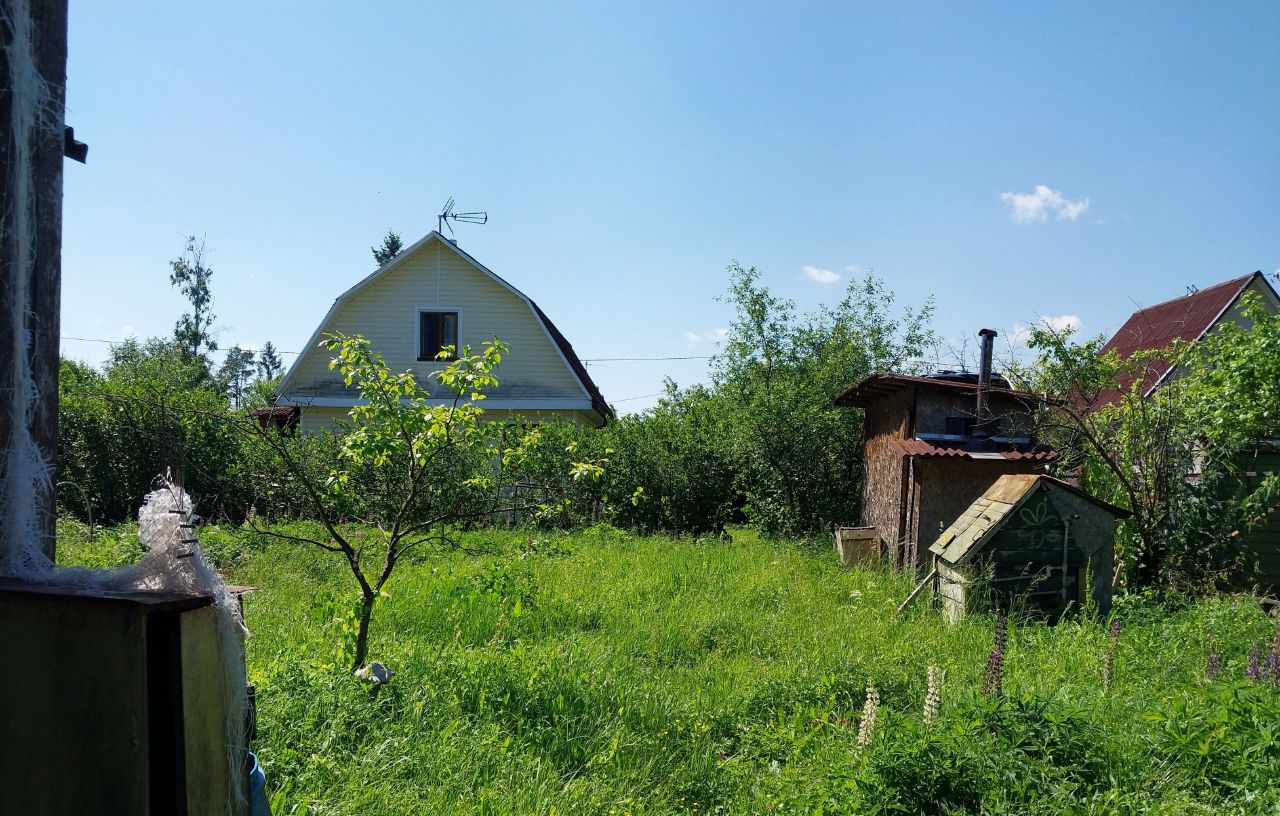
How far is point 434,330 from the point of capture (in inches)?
695

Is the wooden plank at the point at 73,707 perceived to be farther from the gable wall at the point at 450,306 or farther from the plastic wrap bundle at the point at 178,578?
the gable wall at the point at 450,306

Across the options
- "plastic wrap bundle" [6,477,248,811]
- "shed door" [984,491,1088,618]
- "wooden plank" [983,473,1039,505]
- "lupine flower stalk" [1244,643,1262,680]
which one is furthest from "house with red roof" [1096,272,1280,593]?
"plastic wrap bundle" [6,477,248,811]

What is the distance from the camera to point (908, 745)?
3.71 meters

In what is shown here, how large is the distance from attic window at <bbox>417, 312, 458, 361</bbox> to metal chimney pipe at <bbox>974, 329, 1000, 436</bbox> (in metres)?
11.6

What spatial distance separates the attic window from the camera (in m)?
17.5

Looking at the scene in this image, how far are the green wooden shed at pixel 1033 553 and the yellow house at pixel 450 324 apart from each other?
10961mm

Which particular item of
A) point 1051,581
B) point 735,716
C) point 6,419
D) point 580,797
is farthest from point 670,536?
point 6,419

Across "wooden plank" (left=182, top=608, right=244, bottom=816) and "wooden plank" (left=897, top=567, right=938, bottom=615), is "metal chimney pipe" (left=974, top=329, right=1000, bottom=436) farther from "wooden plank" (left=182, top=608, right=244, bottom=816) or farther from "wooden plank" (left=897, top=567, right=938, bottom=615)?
"wooden plank" (left=182, top=608, right=244, bottom=816)

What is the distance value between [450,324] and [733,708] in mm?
13986

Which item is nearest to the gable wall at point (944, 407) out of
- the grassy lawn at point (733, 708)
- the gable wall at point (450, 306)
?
the grassy lawn at point (733, 708)

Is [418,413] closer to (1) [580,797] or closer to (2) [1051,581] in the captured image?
(1) [580,797]

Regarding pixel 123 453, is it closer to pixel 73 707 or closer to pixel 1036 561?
pixel 1036 561

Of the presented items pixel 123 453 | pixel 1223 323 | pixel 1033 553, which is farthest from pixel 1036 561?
pixel 123 453

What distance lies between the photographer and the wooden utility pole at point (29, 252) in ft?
4.81
